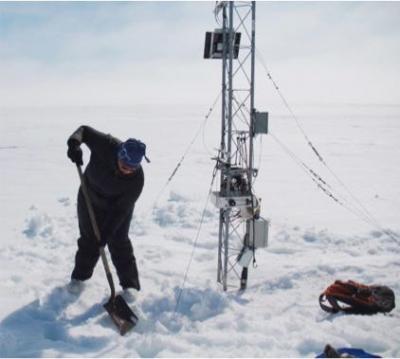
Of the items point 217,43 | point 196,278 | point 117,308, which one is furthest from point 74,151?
point 196,278

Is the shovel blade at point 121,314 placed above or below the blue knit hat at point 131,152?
below

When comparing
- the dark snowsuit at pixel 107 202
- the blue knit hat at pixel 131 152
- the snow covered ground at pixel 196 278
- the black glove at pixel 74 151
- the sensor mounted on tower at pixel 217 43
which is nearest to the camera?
the snow covered ground at pixel 196 278

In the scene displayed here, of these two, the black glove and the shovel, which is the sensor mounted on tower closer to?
the black glove

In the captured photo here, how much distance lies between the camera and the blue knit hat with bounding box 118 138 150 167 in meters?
3.83

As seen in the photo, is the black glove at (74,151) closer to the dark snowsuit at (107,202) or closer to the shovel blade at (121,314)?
the dark snowsuit at (107,202)

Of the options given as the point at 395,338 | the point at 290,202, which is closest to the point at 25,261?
the point at 395,338

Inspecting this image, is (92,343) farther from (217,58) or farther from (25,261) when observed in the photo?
(217,58)

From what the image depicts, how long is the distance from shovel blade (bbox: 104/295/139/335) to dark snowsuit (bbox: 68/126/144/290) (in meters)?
0.48

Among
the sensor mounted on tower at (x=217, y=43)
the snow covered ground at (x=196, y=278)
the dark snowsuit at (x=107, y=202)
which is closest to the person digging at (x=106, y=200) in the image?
the dark snowsuit at (x=107, y=202)

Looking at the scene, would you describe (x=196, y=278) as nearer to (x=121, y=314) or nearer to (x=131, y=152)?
(x=121, y=314)

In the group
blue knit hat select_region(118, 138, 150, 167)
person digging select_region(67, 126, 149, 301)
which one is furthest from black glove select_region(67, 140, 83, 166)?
blue knit hat select_region(118, 138, 150, 167)

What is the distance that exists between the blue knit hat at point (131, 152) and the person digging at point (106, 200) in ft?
0.04

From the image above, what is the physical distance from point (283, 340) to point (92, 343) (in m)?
1.68

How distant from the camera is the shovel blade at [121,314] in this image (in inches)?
152
